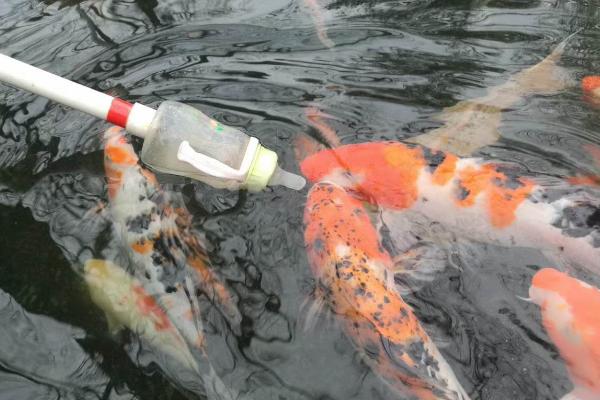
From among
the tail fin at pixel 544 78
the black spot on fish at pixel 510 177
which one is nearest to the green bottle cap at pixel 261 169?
the black spot on fish at pixel 510 177

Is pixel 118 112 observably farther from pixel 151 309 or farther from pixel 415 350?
pixel 415 350

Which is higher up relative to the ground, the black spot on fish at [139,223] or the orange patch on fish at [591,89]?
the orange patch on fish at [591,89]

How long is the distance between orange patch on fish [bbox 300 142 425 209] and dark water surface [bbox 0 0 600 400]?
240 mm

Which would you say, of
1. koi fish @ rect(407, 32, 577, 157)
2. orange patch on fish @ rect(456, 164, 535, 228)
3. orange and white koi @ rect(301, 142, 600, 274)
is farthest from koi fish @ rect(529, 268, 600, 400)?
koi fish @ rect(407, 32, 577, 157)

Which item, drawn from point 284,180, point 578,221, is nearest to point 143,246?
point 284,180

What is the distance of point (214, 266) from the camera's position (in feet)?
9.40

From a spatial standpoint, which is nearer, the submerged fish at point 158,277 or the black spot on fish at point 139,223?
the submerged fish at point 158,277

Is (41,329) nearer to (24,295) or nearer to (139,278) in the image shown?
(24,295)

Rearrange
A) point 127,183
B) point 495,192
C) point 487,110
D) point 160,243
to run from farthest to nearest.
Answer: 1. point 487,110
2. point 127,183
3. point 160,243
4. point 495,192

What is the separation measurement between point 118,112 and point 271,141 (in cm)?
141

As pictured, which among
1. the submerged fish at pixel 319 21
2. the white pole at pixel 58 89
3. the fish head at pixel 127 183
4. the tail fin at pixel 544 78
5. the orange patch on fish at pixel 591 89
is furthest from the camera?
the submerged fish at pixel 319 21

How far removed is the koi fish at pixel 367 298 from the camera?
2379 mm

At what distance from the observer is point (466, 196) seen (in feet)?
9.52

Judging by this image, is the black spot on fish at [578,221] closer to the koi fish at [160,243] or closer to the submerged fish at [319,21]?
the koi fish at [160,243]
